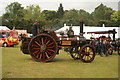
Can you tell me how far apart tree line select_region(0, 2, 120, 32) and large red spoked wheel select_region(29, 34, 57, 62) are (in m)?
26.8

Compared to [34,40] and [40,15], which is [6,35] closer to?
[34,40]

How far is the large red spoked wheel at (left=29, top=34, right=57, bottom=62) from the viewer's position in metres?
8.91

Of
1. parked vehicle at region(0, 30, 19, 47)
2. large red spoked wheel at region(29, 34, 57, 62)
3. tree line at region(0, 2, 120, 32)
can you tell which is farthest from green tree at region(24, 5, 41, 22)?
large red spoked wheel at region(29, 34, 57, 62)

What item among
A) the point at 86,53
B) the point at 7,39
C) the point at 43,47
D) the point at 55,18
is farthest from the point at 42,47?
the point at 55,18

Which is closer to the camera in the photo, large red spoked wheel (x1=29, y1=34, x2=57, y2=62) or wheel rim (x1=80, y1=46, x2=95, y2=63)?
large red spoked wheel (x1=29, y1=34, x2=57, y2=62)

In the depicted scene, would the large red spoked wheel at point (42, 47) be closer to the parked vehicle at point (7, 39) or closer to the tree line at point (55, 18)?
the parked vehicle at point (7, 39)

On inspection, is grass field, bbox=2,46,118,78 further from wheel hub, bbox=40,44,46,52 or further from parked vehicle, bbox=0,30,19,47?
parked vehicle, bbox=0,30,19,47

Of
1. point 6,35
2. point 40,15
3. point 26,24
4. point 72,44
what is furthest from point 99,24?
point 72,44

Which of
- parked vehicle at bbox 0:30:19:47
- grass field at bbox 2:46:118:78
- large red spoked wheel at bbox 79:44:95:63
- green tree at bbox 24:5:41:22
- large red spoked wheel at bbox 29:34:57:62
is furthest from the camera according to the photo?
green tree at bbox 24:5:41:22

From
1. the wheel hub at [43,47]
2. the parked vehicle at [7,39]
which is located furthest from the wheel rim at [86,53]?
the parked vehicle at [7,39]

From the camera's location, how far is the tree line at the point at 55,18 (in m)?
45.6

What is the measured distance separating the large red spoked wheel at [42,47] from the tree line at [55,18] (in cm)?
2681

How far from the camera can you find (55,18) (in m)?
→ 74.2

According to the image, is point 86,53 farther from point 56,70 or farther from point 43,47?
point 56,70
